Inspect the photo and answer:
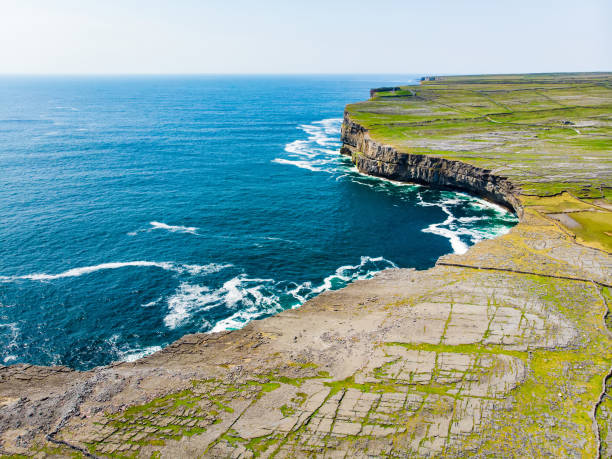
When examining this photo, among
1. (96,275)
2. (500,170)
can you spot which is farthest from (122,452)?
(500,170)

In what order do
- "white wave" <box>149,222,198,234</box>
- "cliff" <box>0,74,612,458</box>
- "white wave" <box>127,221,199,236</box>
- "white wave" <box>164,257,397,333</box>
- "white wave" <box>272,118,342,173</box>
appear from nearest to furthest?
"cliff" <box>0,74,612,458</box>
"white wave" <box>164,257,397,333</box>
"white wave" <box>127,221,199,236</box>
"white wave" <box>149,222,198,234</box>
"white wave" <box>272,118,342,173</box>

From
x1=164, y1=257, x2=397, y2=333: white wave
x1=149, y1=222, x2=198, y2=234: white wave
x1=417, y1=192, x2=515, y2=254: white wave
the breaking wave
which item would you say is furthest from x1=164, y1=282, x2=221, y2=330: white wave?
the breaking wave

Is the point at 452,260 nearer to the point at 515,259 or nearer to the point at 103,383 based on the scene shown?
the point at 515,259

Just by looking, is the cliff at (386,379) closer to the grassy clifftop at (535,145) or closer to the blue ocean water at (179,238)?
the blue ocean water at (179,238)

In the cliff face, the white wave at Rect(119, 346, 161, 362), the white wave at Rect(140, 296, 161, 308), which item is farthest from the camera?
the cliff face

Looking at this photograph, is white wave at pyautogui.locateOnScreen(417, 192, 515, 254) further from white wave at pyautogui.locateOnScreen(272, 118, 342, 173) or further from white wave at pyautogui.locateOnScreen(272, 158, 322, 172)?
white wave at pyautogui.locateOnScreen(272, 118, 342, 173)

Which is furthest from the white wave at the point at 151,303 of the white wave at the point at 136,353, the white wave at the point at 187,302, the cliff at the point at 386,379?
the cliff at the point at 386,379

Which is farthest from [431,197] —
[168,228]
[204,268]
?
[168,228]
